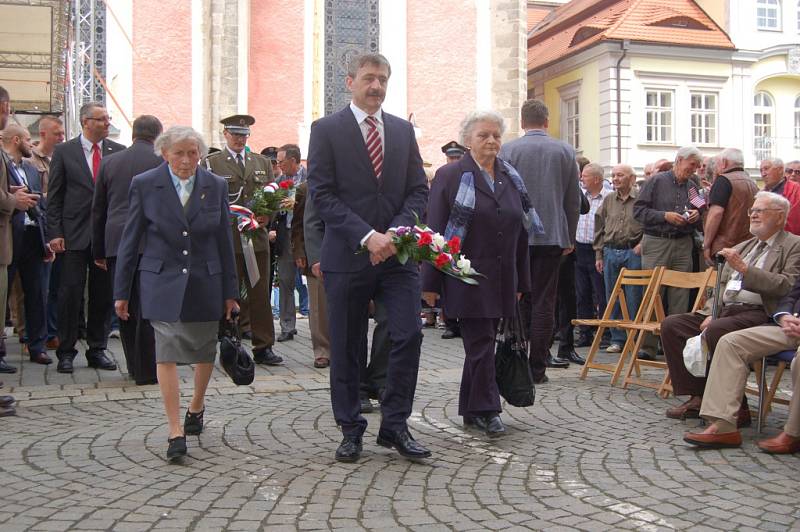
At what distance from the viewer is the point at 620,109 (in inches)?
1315

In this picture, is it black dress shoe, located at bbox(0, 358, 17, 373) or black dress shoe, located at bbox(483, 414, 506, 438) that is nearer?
black dress shoe, located at bbox(483, 414, 506, 438)

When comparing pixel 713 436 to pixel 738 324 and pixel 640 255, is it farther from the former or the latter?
pixel 640 255

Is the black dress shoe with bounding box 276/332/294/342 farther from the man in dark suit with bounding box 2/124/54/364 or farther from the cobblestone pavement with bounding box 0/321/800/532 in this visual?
the cobblestone pavement with bounding box 0/321/800/532

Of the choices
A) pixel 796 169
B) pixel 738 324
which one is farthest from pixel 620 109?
pixel 738 324

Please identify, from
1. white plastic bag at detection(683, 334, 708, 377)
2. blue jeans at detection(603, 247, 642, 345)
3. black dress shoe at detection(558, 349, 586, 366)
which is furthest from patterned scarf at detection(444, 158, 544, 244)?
Result: blue jeans at detection(603, 247, 642, 345)

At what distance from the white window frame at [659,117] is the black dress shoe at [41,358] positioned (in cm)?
2790

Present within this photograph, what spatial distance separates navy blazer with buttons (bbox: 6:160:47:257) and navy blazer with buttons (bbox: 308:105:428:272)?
483 cm

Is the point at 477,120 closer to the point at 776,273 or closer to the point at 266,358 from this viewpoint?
the point at 776,273

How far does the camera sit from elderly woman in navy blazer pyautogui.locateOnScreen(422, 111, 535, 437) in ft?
21.1

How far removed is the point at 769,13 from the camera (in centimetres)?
3531

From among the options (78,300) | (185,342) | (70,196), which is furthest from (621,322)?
(70,196)

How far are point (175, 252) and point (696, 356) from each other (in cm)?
359

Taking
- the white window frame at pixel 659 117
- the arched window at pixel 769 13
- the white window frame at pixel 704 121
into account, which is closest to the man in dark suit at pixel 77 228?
the white window frame at pixel 659 117

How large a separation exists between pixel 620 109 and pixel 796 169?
22.1 m
